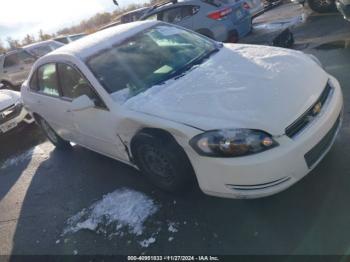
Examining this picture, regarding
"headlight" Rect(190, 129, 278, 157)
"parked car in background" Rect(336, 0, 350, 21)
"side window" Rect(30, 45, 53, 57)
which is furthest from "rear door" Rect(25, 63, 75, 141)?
"side window" Rect(30, 45, 53, 57)

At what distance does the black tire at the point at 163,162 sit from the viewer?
3.21 metres

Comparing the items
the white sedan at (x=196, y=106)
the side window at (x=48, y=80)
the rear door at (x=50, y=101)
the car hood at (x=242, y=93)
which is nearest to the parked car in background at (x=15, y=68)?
the rear door at (x=50, y=101)

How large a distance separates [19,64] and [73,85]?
9657 millimetres

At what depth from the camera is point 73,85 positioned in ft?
13.9

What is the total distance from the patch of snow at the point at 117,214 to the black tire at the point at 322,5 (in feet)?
26.1

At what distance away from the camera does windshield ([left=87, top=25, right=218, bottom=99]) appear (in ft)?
12.4

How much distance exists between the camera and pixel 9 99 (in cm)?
729

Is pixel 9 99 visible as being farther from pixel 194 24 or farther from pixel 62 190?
pixel 194 24

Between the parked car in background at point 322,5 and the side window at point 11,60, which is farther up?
the parked car in background at point 322,5

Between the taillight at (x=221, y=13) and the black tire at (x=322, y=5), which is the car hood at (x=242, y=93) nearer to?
the taillight at (x=221, y=13)

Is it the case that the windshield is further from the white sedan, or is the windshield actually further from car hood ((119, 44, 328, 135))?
car hood ((119, 44, 328, 135))

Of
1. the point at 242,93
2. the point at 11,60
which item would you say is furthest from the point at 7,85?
the point at 242,93

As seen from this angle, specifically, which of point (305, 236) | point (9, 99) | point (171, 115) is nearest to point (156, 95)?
point (171, 115)

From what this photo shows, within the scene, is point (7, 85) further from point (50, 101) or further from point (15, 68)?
point (50, 101)
